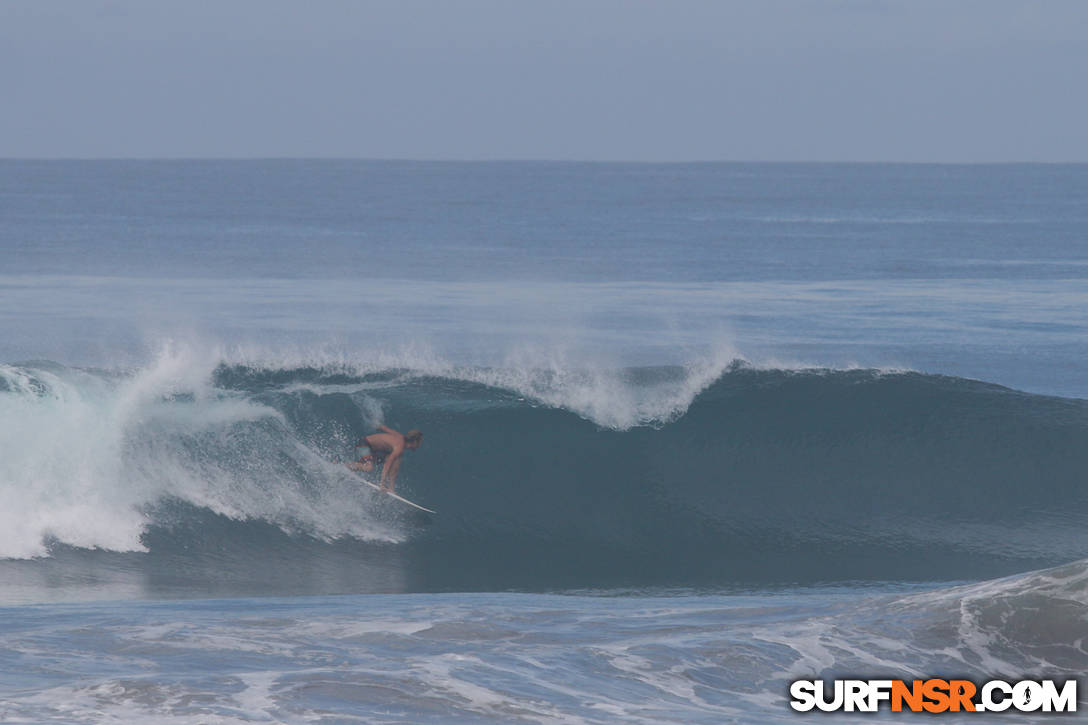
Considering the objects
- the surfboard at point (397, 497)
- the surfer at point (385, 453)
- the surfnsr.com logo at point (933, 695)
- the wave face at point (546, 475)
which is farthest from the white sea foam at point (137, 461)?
the surfnsr.com logo at point (933, 695)

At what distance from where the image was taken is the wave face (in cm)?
1239

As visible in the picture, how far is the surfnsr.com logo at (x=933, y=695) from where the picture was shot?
7875mm

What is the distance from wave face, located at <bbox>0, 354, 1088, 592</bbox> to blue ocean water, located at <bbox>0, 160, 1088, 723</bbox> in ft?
0.13

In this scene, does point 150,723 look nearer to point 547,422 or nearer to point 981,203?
point 547,422

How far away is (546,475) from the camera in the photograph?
1464cm

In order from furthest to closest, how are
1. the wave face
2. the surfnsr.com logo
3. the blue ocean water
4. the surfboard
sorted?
the surfboard < the wave face < the blue ocean water < the surfnsr.com logo

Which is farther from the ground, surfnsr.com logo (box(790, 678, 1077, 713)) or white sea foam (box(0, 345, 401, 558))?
white sea foam (box(0, 345, 401, 558))

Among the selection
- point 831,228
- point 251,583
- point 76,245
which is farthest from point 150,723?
point 831,228

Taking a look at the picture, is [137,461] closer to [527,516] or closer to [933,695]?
[527,516]

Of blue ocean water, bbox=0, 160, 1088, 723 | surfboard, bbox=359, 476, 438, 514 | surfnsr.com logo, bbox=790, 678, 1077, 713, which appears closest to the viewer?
surfnsr.com logo, bbox=790, 678, 1077, 713

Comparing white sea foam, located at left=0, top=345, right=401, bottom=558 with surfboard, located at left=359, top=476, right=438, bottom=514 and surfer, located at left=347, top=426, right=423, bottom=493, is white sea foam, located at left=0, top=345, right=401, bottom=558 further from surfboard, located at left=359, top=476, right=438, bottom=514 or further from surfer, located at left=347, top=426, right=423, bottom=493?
surfer, located at left=347, top=426, right=423, bottom=493

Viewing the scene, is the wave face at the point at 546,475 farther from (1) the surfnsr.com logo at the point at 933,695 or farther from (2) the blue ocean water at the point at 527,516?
(1) the surfnsr.com logo at the point at 933,695

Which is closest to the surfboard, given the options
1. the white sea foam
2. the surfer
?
the surfer

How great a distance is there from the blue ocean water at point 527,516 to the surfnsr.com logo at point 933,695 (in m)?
0.19
